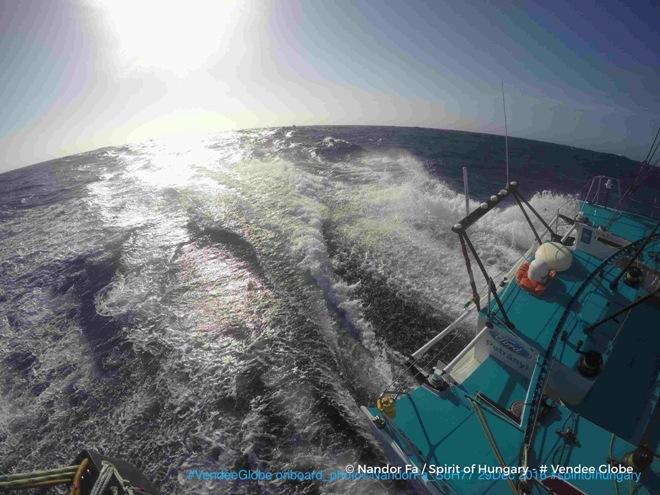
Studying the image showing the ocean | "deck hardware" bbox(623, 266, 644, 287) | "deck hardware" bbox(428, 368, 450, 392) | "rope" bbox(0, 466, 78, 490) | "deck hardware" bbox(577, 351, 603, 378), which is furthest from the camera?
"deck hardware" bbox(623, 266, 644, 287)

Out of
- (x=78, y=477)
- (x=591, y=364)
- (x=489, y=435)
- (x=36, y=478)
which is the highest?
(x=36, y=478)

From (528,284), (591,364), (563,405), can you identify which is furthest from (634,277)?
(563,405)

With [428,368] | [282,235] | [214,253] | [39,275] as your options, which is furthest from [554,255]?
[39,275]

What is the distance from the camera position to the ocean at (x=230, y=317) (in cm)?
762

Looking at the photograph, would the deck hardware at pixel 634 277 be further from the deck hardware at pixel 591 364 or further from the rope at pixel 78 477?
the rope at pixel 78 477

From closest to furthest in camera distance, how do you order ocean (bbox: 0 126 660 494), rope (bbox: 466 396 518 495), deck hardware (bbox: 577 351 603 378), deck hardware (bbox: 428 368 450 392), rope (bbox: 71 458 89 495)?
1. rope (bbox: 71 458 89 495)
2. rope (bbox: 466 396 518 495)
3. deck hardware (bbox: 577 351 603 378)
4. deck hardware (bbox: 428 368 450 392)
5. ocean (bbox: 0 126 660 494)

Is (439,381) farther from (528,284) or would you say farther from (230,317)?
(230,317)

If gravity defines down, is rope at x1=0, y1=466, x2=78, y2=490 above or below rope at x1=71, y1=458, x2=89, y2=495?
above

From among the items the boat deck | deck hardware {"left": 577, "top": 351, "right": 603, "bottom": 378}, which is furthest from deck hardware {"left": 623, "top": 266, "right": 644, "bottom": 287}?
deck hardware {"left": 577, "top": 351, "right": 603, "bottom": 378}

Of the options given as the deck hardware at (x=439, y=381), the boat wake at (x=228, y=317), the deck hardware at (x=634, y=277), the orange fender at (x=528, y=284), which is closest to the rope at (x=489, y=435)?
the deck hardware at (x=439, y=381)

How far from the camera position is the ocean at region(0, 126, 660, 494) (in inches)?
300

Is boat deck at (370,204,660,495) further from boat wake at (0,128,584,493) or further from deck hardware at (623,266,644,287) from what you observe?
boat wake at (0,128,584,493)

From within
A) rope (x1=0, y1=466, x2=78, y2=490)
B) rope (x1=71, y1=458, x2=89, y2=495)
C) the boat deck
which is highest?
rope (x1=0, y1=466, x2=78, y2=490)

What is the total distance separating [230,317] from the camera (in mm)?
11234
